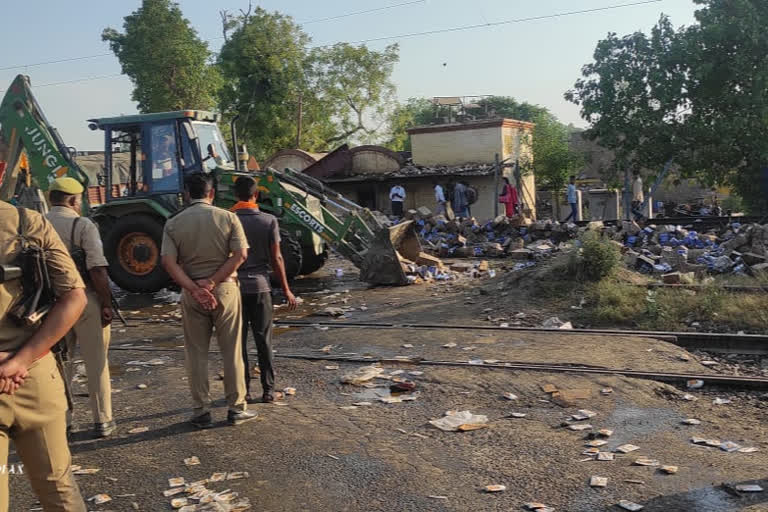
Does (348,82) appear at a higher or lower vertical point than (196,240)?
higher

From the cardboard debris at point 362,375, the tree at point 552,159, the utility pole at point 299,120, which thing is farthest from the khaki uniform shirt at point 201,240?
the utility pole at point 299,120

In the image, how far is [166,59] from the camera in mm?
27578

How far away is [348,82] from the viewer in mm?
36719

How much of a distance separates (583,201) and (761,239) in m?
18.3

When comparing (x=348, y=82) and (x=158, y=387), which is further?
(x=348, y=82)

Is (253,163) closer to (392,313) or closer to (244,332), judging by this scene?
(392,313)

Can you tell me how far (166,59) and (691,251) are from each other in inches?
856

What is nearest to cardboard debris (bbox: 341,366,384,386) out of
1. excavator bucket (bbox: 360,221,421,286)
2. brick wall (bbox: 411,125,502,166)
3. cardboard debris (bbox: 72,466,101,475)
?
cardboard debris (bbox: 72,466,101,475)

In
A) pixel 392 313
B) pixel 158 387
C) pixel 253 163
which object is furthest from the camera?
pixel 253 163

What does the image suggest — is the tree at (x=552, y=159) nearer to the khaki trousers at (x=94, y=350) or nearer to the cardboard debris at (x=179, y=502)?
the khaki trousers at (x=94, y=350)

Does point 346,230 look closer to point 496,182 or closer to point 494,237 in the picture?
point 494,237

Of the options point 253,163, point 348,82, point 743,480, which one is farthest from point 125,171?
point 348,82

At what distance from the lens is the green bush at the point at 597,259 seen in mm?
9938

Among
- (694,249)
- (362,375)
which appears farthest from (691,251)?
(362,375)
